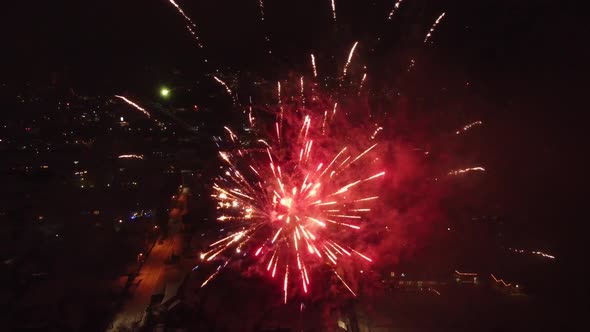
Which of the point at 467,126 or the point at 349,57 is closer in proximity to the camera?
the point at 349,57

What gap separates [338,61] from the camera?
13859 millimetres

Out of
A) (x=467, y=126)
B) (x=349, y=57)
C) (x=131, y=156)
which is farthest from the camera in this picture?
(x=131, y=156)

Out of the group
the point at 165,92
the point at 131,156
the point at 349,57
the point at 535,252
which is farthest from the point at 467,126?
the point at 131,156

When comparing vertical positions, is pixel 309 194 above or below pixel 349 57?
below

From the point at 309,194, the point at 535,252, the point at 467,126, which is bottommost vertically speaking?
the point at 535,252

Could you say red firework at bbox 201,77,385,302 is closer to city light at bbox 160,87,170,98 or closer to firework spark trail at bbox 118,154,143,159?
firework spark trail at bbox 118,154,143,159

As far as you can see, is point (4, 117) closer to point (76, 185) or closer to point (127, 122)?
point (127, 122)

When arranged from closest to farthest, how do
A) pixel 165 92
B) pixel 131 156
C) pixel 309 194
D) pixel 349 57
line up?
pixel 309 194, pixel 349 57, pixel 131 156, pixel 165 92

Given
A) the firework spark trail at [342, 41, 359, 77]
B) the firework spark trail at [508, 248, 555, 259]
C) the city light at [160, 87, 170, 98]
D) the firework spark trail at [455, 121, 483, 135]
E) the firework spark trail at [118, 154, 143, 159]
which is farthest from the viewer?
the city light at [160, 87, 170, 98]

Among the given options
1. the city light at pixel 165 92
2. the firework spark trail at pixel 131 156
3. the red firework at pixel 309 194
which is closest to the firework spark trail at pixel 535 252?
the red firework at pixel 309 194

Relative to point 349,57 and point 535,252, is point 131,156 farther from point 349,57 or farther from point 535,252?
point 535,252

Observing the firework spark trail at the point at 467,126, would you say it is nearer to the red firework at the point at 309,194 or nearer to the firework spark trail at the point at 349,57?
the red firework at the point at 309,194

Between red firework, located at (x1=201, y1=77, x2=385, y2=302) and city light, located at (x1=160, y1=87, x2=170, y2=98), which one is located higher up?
city light, located at (x1=160, y1=87, x2=170, y2=98)

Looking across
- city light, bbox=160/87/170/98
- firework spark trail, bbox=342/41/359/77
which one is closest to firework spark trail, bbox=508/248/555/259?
firework spark trail, bbox=342/41/359/77
